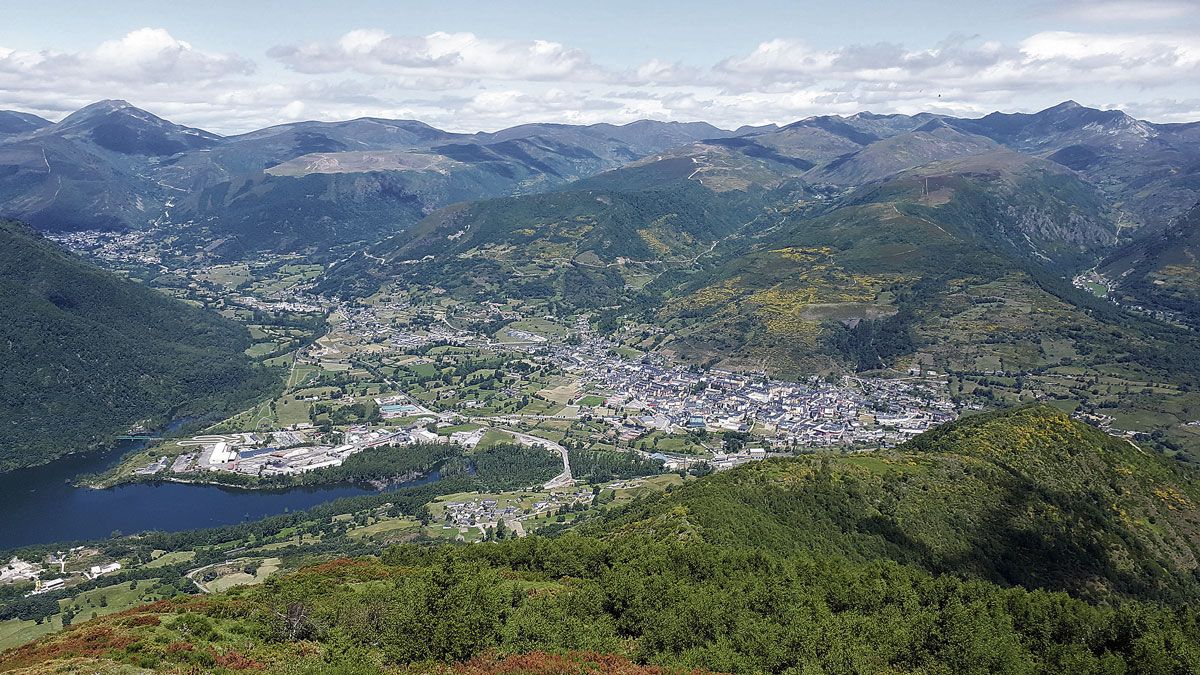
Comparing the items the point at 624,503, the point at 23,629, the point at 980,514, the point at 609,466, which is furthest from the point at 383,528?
the point at 980,514

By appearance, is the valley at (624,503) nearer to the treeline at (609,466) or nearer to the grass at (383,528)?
the grass at (383,528)

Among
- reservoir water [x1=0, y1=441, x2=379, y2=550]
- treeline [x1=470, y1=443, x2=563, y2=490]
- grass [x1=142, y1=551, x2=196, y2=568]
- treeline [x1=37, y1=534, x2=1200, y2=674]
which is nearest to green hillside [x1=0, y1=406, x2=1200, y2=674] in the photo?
treeline [x1=37, y1=534, x2=1200, y2=674]

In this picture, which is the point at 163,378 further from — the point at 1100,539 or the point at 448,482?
the point at 1100,539

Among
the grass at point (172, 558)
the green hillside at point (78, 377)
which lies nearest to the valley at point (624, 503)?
the grass at point (172, 558)

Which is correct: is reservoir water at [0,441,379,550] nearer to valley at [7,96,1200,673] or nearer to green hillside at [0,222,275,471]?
valley at [7,96,1200,673]

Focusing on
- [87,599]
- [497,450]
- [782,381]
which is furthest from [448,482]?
[782,381]

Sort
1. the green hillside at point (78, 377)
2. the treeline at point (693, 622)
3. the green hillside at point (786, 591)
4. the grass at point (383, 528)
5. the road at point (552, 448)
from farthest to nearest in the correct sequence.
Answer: the green hillside at point (78, 377), the road at point (552, 448), the grass at point (383, 528), the treeline at point (693, 622), the green hillside at point (786, 591)

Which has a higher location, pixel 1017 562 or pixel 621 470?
pixel 1017 562
